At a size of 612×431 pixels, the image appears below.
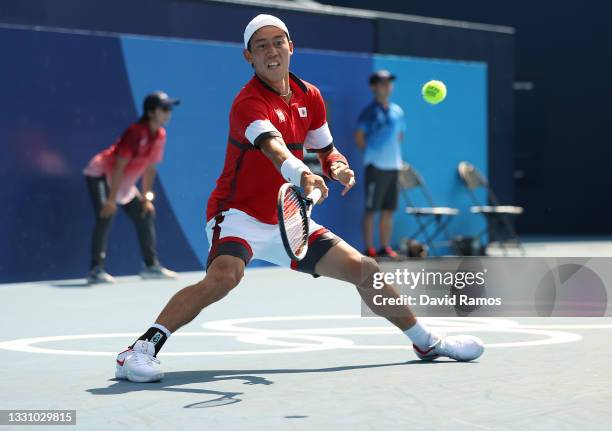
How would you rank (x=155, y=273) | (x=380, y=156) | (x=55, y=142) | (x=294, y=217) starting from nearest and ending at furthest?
1. (x=294, y=217)
2. (x=55, y=142)
3. (x=155, y=273)
4. (x=380, y=156)

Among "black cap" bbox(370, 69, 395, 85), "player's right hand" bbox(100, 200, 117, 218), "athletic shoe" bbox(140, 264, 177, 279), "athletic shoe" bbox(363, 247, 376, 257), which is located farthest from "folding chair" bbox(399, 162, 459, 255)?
"player's right hand" bbox(100, 200, 117, 218)

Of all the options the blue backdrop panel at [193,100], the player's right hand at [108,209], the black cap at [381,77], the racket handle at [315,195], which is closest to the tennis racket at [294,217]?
the racket handle at [315,195]

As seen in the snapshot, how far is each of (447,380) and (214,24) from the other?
9530 mm

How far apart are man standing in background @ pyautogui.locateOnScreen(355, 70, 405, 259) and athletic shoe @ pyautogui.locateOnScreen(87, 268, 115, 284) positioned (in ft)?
11.6

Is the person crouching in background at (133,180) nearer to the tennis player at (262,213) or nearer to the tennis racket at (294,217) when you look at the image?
the tennis player at (262,213)

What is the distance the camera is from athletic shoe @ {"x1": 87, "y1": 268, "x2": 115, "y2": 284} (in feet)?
37.9

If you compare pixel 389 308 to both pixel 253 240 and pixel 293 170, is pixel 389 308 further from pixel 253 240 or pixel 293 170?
pixel 293 170

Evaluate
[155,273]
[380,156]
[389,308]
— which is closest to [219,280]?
[389,308]

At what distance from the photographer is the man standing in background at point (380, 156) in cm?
1408

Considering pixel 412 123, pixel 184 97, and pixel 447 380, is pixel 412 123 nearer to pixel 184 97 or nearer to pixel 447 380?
pixel 184 97

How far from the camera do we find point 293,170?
5430 millimetres

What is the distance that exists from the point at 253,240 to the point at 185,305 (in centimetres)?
45

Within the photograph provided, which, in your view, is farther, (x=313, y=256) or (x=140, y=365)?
(x=313, y=256)

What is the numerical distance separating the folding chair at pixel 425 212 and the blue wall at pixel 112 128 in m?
0.65
